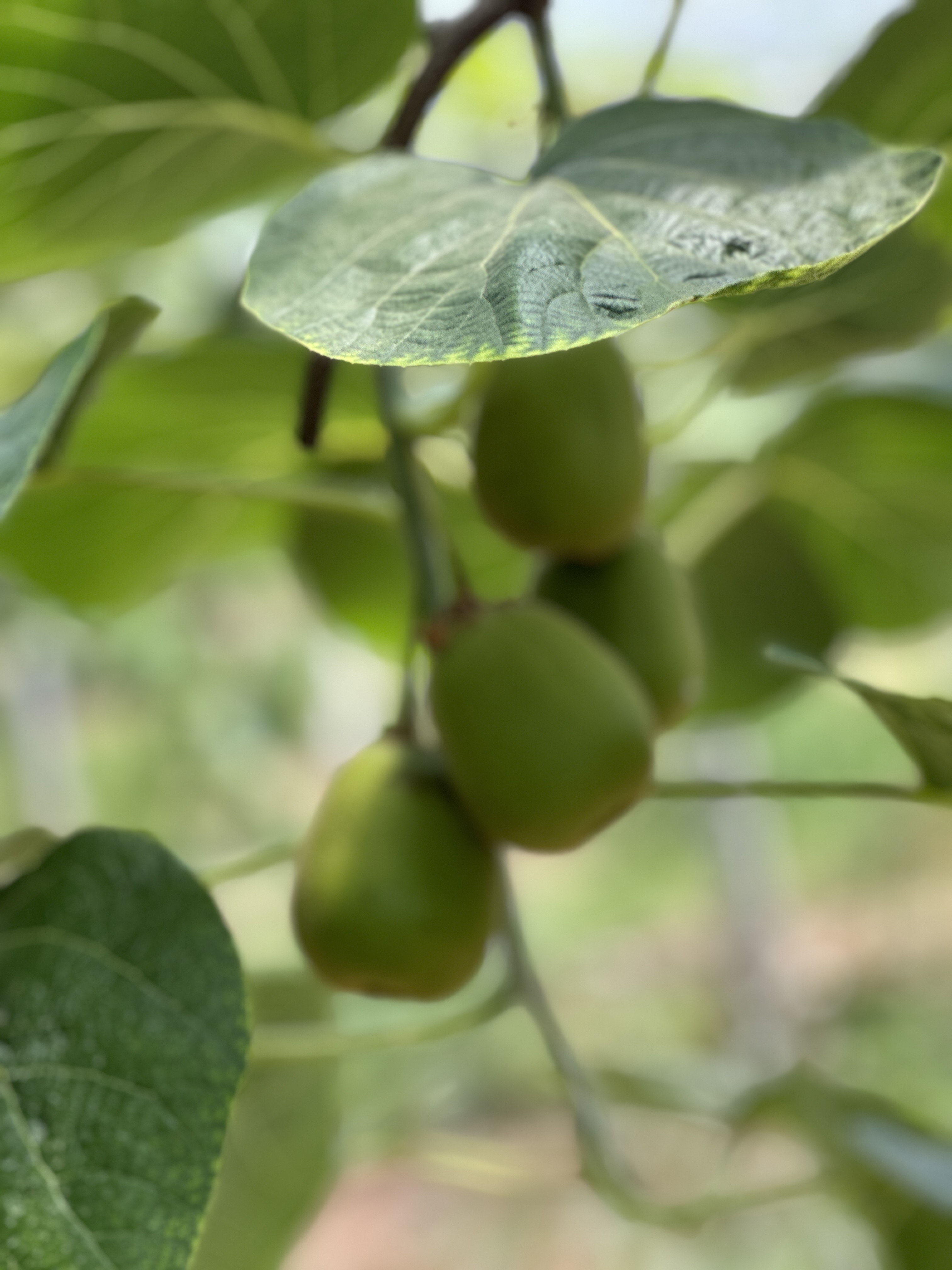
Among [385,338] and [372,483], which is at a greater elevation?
[385,338]

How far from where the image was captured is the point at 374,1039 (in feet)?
1.58

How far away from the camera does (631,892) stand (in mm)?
4156

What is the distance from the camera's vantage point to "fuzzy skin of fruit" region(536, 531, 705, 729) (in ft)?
1.42

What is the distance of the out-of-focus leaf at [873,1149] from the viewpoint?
541mm

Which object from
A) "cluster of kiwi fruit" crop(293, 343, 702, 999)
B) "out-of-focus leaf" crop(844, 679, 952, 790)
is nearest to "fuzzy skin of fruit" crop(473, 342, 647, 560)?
"cluster of kiwi fruit" crop(293, 343, 702, 999)

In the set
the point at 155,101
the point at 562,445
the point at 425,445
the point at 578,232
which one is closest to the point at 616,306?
the point at 578,232

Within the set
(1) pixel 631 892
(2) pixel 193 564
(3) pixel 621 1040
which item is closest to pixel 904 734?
(2) pixel 193 564

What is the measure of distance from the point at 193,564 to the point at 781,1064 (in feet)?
1.93

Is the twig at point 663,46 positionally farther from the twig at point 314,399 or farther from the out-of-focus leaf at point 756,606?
the out-of-focus leaf at point 756,606

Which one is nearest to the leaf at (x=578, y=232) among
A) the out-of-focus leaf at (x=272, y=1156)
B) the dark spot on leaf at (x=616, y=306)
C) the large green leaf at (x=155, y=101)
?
the dark spot on leaf at (x=616, y=306)

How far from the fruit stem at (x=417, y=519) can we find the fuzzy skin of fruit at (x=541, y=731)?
0.04 metres

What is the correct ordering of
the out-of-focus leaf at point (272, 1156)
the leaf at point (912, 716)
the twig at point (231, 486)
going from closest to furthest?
A: 1. the leaf at point (912, 716)
2. the twig at point (231, 486)
3. the out-of-focus leaf at point (272, 1156)

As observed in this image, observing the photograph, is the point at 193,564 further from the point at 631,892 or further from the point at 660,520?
the point at 631,892

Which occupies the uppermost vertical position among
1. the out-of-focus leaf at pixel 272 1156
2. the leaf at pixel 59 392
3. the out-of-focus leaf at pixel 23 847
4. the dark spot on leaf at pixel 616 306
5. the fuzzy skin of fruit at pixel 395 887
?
the dark spot on leaf at pixel 616 306
